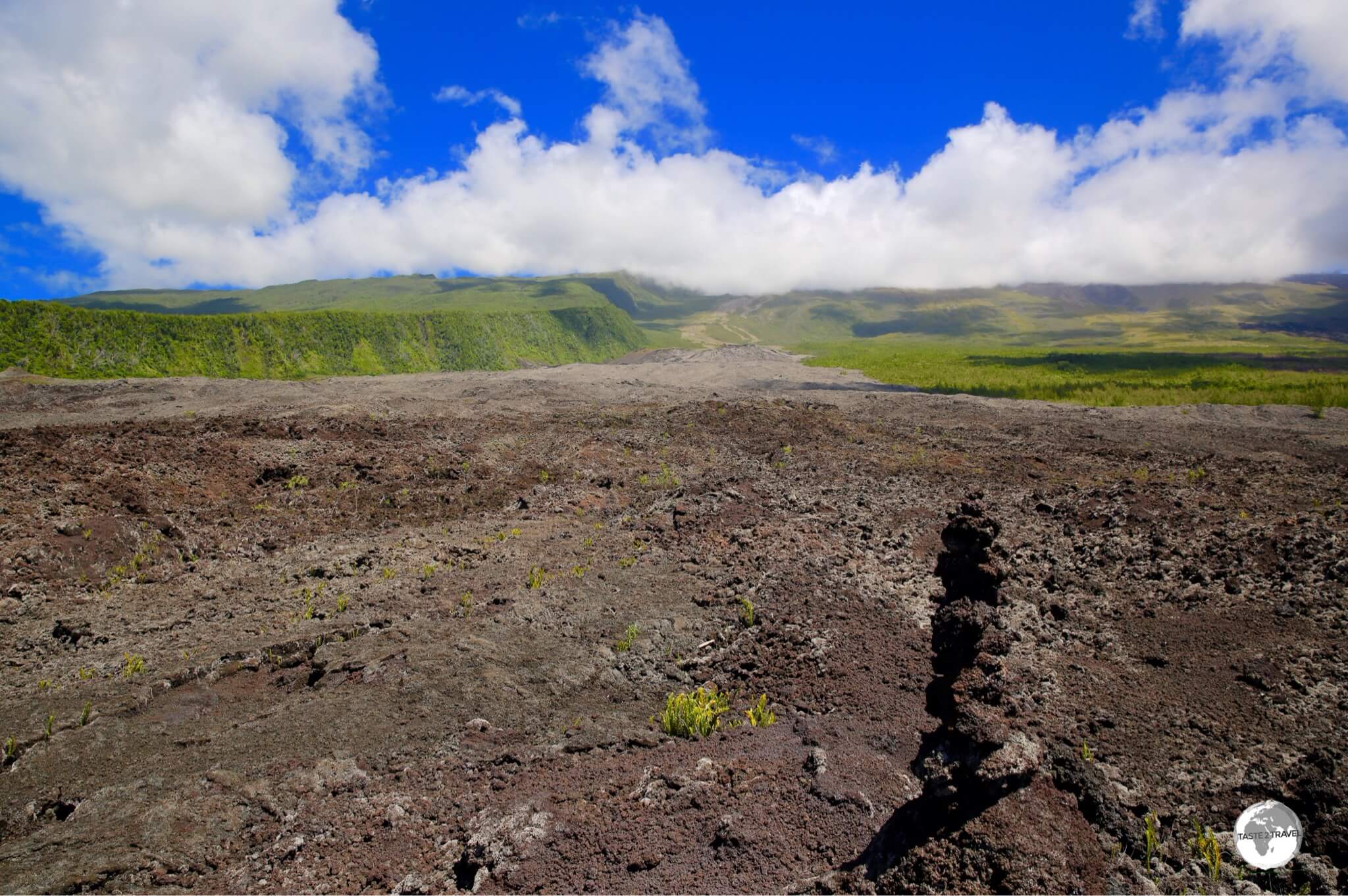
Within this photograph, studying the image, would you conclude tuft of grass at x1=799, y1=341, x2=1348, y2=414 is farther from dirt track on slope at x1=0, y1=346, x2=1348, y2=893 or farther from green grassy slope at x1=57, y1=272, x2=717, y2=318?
green grassy slope at x1=57, y1=272, x2=717, y2=318

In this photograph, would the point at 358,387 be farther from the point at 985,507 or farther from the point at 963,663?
the point at 963,663

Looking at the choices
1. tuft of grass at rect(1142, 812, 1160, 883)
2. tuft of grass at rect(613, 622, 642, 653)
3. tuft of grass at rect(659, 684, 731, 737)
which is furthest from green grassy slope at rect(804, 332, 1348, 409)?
tuft of grass at rect(659, 684, 731, 737)

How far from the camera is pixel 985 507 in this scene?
38.0 ft

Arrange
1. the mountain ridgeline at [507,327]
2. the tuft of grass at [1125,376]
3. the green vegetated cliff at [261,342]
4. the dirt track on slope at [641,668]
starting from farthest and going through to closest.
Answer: the mountain ridgeline at [507,327]
the green vegetated cliff at [261,342]
the tuft of grass at [1125,376]
the dirt track on slope at [641,668]

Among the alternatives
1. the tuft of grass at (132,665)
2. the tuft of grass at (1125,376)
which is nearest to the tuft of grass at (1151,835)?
the tuft of grass at (132,665)

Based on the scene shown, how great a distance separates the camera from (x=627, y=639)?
301 inches

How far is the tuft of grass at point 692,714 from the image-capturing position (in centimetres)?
575

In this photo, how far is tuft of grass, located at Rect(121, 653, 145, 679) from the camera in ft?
22.4

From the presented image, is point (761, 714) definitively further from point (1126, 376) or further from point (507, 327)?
point (507, 327)

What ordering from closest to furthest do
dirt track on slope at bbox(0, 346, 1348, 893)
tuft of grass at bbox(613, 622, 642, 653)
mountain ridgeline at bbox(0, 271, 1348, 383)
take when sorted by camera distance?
1. dirt track on slope at bbox(0, 346, 1348, 893)
2. tuft of grass at bbox(613, 622, 642, 653)
3. mountain ridgeline at bbox(0, 271, 1348, 383)

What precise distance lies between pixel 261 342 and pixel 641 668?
4517 cm

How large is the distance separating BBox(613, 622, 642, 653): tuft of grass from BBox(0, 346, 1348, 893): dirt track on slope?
0.49 ft

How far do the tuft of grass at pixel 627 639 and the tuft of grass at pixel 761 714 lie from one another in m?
1.83

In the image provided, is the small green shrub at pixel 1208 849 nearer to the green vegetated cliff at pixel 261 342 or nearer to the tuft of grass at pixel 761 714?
the tuft of grass at pixel 761 714
